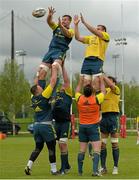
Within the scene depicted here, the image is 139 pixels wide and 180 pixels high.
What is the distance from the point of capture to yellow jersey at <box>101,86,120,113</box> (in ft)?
42.3

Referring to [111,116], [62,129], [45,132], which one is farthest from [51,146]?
[111,116]

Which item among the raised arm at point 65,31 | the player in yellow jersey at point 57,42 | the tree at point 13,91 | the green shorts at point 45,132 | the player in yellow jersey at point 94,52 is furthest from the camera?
the tree at point 13,91

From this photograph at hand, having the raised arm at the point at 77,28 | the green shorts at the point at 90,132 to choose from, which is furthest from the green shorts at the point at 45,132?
the raised arm at the point at 77,28

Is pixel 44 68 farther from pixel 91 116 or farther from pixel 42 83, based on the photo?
pixel 91 116

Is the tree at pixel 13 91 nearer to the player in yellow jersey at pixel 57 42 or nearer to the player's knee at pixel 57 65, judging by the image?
the player in yellow jersey at pixel 57 42

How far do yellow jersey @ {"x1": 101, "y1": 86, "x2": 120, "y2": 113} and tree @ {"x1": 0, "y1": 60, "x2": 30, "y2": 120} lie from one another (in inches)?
1534

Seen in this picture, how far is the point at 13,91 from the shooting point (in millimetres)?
51688

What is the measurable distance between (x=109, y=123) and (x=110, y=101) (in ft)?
1.72

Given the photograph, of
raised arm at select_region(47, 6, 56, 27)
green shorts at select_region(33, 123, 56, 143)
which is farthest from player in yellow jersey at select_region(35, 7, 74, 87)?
green shorts at select_region(33, 123, 56, 143)

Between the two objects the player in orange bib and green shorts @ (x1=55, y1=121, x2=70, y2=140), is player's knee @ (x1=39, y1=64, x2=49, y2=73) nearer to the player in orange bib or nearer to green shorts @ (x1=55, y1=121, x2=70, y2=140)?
green shorts @ (x1=55, y1=121, x2=70, y2=140)

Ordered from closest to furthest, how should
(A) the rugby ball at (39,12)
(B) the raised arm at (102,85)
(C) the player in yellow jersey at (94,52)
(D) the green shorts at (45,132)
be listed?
(D) the green shorts at (45,132) < (B) the raised arm at (102,85) < (C) the player in yellow jersey at (94,52) < (A) the rugby ball at (39,12)

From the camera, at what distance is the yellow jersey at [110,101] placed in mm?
12883

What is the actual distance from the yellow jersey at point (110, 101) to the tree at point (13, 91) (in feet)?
128

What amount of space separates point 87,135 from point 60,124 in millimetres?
949
